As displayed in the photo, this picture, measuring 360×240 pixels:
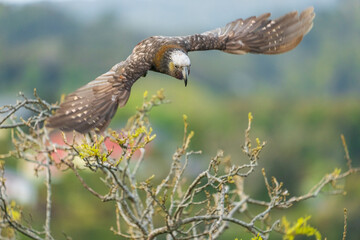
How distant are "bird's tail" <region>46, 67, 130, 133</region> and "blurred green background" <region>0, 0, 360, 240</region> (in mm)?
19805

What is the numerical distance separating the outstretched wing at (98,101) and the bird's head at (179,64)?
9.5 inches

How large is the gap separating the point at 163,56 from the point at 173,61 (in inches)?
5.7

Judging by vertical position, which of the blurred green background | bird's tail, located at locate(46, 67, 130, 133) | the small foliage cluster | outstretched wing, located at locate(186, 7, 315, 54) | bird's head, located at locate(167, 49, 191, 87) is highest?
the blurred green background

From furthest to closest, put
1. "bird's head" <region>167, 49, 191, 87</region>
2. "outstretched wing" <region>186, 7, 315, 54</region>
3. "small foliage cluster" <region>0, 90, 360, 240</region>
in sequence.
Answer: "outstretched wing" <region>186, 7, 315, 54</region>, "bird's head" <region>167, 49, 191, 87</region>, "small foliage cluster" <region>0, 90, 360, 240</region>

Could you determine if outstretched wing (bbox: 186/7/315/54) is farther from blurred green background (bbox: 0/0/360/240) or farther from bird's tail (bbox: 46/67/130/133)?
blurred green background (bbox: 0/0/360/240)

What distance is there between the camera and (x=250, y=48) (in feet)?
21.9

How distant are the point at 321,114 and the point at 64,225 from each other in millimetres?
31294

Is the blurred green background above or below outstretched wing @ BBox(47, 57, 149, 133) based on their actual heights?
above

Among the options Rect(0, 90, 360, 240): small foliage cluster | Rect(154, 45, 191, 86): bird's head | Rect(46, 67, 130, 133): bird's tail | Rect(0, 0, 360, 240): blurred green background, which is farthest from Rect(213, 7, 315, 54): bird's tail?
Rect(0, 0, 360, 240): blurred green background

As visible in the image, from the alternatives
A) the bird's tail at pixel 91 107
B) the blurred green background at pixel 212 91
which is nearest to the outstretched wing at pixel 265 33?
the bird's tail at pixel 91 107

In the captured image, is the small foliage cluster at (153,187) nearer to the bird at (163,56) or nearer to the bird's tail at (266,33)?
the bird at (163,56)

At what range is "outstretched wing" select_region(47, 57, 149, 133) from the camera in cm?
503

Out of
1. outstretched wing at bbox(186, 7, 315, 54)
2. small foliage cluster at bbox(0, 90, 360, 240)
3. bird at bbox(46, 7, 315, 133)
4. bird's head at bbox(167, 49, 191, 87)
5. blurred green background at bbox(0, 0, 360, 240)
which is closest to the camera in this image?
small foliage cluster at bbox(0, 90, 360, 240)

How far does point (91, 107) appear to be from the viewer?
5.25 m
